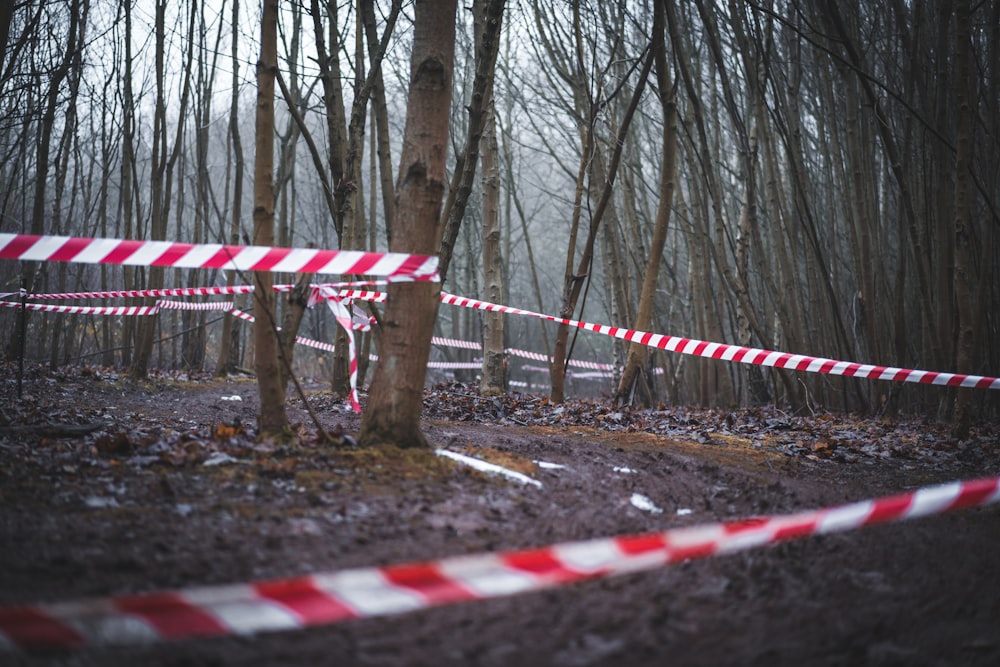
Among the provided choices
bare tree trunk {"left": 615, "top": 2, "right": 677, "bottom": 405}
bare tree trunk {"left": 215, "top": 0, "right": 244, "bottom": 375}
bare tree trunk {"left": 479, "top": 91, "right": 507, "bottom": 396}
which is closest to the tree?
bare tree trunk {"left": 615, "top": 2, "right": 677, "bottom": 405}

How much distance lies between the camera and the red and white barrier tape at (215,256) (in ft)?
14.8

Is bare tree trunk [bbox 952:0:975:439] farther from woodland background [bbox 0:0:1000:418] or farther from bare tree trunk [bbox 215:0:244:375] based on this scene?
bare tree trunk [bbox 215:0:244:375]

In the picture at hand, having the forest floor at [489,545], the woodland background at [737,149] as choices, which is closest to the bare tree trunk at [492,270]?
the woodland background at [737,149]

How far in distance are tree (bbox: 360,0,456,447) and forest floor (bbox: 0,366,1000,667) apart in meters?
0.27

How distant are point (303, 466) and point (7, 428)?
245 cm

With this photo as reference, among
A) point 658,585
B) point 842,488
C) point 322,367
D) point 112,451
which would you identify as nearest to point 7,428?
point 112,451

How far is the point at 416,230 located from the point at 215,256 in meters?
1.19

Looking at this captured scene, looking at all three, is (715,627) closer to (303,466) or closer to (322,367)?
(303,466)

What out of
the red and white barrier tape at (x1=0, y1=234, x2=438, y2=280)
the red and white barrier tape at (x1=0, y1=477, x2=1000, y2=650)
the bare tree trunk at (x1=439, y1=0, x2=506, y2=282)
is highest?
the bare tree trunk at (x1=439, y1=0, x2=506, y2=282)

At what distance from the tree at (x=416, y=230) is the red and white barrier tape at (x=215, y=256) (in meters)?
0.22

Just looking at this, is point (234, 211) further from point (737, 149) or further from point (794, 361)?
point (794, 361)

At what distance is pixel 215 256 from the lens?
4734 mm

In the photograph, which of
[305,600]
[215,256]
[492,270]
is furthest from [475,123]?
[305,600]

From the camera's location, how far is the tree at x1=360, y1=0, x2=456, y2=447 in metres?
4.71
